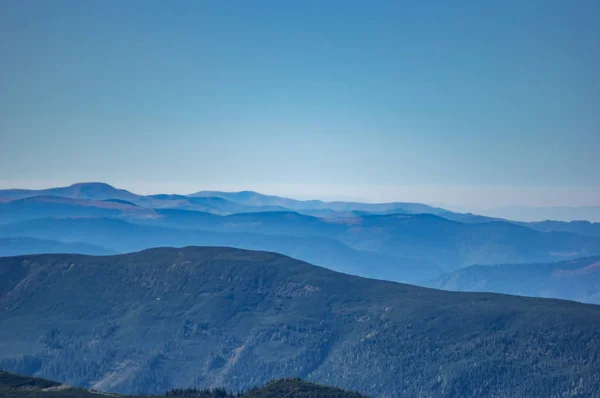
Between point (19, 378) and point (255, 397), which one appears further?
point (19, 378)

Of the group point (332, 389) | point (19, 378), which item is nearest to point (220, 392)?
point (332, 389)

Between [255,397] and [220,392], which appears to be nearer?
[255,397]

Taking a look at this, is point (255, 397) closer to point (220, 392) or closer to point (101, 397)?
point (220, 392)

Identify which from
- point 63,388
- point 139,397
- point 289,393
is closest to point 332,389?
point 289,393

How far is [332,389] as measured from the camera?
178250mm

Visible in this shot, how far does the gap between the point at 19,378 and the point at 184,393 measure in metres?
41.3

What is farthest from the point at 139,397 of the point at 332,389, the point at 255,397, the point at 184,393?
the point at 332,389

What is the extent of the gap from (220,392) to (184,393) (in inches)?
309

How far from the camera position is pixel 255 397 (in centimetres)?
16775

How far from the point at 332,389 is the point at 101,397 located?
46.8 meters

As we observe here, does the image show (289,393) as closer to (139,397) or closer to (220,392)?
(220,392)

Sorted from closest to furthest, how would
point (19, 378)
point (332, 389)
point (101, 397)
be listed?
1. point (101, 397)
2. point (332, 389)
3. point (19, 378)

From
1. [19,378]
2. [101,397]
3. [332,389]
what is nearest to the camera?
[101,397]

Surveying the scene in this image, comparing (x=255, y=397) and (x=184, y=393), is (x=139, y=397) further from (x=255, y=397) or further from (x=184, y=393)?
(x=255, y=397)
